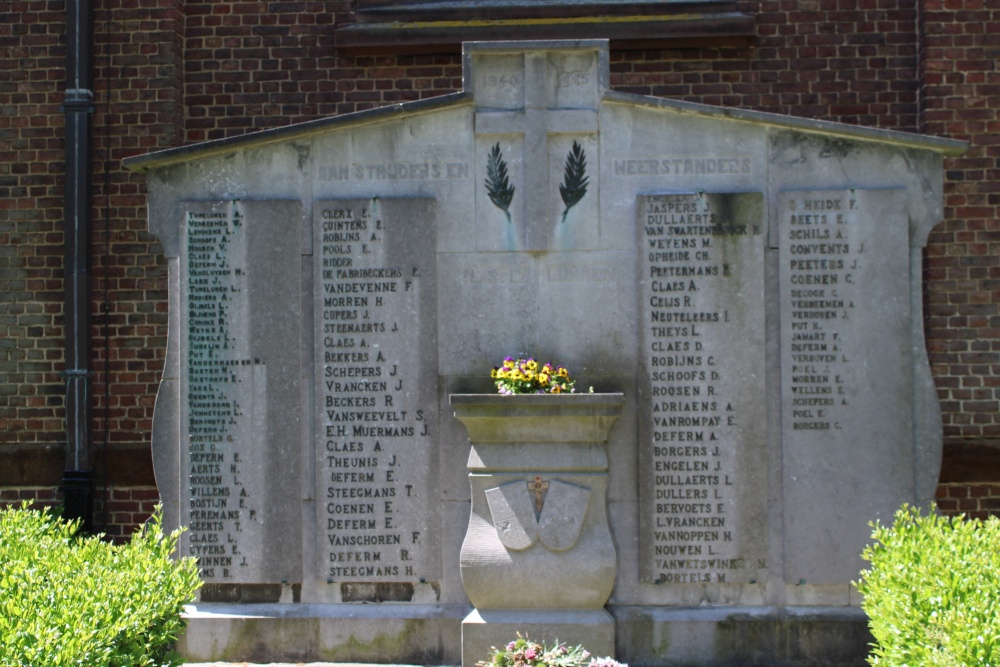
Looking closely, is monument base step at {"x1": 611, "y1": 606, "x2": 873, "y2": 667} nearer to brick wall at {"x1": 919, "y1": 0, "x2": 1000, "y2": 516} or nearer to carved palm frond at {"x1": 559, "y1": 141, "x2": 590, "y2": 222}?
carved palm frond at {"x1": 559, "y1": 141, "x2": 590, "y2": 222}

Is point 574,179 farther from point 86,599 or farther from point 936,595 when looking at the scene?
point 86,599

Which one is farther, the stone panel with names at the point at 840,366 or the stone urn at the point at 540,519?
the stone panel with names at the point at 840,366

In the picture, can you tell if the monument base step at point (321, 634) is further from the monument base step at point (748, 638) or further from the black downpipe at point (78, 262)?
the black downpipe at point (78, 262)

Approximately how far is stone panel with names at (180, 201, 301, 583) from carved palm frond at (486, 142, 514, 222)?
1172 mm

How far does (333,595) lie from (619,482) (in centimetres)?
182

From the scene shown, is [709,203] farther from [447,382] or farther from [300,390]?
[300,390]

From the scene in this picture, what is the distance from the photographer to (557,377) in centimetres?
662

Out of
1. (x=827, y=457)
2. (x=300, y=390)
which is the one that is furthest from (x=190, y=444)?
(x=827, y=457)

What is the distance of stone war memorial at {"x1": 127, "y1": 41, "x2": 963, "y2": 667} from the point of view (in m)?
6.68

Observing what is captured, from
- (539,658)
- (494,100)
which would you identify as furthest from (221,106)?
(539,658)

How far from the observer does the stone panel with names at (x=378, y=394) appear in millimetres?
6840

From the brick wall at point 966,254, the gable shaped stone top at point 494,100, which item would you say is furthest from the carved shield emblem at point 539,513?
the brick wall at point 966,254

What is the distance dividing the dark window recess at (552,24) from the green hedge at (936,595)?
5.05 metres

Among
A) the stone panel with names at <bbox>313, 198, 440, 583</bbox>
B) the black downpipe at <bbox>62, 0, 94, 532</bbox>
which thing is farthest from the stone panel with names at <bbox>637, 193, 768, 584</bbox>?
the black downpipe at <bbox>62, 0, 94, 532</bbox>
